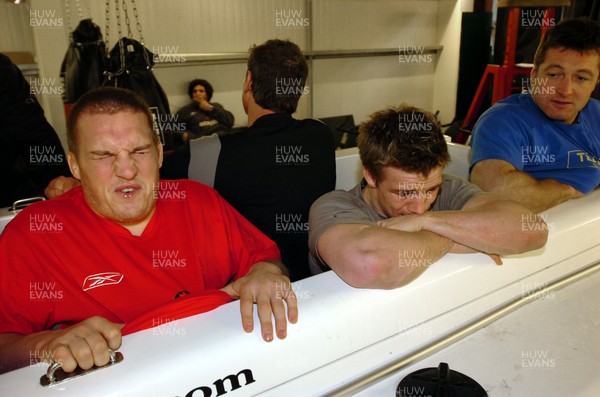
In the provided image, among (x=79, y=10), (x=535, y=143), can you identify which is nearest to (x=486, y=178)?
(x=535, y=143)

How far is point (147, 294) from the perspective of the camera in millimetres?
1142

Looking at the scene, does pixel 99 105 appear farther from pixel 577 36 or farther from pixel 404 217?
pixel 577 36

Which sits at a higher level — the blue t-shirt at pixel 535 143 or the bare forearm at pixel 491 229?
the blue t-shirt at pixel 535 143

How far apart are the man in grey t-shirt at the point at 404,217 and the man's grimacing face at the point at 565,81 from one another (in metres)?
0.63

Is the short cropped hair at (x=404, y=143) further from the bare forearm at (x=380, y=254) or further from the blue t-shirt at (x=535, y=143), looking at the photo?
the blue t-shirt at (x=535, y=143)

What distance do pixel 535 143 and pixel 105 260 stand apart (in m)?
1.51

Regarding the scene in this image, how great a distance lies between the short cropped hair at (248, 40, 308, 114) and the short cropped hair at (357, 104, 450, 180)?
49cm

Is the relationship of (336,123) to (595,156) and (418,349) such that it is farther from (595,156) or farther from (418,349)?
(418,349)

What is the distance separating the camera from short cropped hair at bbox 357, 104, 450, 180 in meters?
1.21

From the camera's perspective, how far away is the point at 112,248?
113 centimetres

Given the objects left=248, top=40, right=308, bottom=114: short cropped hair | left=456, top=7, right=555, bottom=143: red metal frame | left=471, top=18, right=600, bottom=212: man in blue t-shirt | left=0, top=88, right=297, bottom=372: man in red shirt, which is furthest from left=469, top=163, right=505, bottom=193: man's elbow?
left=456, top=7, right=555, bottom=143: red metal frame

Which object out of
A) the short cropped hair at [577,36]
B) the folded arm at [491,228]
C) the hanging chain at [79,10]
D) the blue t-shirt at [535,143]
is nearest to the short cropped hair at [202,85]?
the hanging chain at [79,10]

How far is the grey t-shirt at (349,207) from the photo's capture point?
1.18m

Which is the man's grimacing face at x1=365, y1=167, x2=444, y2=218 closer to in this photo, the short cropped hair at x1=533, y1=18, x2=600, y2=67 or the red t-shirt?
the red t-shirt
